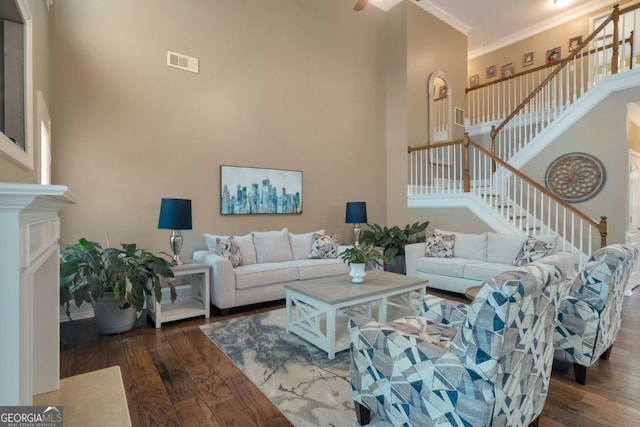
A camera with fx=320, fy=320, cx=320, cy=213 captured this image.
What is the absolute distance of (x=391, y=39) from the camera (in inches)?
249

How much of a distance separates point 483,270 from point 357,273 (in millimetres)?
2000

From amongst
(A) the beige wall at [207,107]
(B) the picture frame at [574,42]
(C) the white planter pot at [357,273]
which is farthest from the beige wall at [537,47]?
(C) the white planter pot at [357,273]

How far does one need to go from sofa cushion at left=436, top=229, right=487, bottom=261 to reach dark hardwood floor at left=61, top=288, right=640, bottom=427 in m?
1.73

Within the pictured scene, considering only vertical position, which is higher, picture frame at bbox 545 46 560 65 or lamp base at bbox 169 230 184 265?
picture frame at bbox 545 46 560 65

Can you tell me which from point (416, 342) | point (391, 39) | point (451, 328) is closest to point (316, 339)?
point (451, 328)

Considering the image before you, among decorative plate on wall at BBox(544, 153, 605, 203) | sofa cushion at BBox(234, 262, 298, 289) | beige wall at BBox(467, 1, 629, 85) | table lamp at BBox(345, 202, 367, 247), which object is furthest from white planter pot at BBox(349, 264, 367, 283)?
beige wall at BBox(467, 1, 629, 85)

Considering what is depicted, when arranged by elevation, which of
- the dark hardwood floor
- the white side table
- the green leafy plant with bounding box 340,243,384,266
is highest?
the green leafy plant with bounding box 340,243,384,266

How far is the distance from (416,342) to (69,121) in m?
3.97

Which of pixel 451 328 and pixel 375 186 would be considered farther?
pixel 375 186

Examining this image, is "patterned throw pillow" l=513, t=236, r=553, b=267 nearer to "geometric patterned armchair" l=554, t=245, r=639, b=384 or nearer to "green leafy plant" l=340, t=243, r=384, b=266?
"geometric patterned armchair" l=554, t=245, r=639, b=384

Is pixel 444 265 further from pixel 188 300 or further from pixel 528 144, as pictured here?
pixel 188 300

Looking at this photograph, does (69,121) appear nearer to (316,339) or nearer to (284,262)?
(284,262)

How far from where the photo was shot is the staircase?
4.88 m

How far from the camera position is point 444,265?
4.47m
